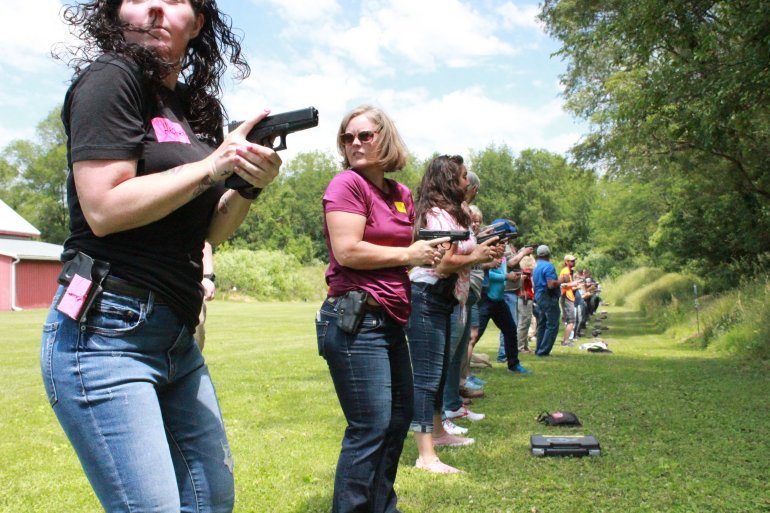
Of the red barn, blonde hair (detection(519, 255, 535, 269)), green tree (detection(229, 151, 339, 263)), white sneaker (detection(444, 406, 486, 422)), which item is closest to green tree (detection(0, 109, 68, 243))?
green tree (detection(229, 151, 339, 263))

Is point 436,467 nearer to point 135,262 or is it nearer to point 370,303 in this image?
point 370,303

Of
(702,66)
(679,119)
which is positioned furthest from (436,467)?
(702,66)

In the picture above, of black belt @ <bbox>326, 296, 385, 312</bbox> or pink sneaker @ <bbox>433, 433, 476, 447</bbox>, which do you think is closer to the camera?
black belt @ <bbox>326, 296, 385, 312</bbox>

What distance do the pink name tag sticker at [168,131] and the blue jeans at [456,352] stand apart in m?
3.50

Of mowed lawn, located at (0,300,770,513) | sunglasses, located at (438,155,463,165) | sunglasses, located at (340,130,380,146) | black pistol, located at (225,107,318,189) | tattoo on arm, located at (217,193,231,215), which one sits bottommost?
mowed lawn, located at (0,300,770,513)

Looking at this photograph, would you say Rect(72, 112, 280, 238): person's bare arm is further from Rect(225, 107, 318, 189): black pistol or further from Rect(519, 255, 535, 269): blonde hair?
Rect(519, 255, 535, 269): blonde hair

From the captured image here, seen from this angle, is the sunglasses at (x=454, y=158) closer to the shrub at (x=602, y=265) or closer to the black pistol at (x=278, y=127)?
the black pistol at (x=278, y=127)

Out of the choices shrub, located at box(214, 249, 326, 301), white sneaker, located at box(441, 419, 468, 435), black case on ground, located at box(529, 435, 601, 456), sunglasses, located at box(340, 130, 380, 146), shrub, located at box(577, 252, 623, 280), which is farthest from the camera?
shrub, located at box(577, 252, 623, 280)

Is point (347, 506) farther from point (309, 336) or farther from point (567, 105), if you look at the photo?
point (567, 105)

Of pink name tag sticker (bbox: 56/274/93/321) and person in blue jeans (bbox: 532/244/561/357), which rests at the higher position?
pink name tag sticker (bbox: 56/274/93/321)

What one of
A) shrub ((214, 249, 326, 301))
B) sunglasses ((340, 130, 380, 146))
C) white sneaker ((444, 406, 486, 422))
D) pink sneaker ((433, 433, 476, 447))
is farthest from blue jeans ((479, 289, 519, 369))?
shrub ((214, 249, 326, 301))

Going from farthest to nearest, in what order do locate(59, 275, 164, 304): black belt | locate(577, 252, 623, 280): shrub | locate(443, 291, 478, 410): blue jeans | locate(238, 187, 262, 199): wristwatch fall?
locate(577, 252, 623, 280): shrub < locate(443, 291, 478, 410): blue jeans < locate(238, 187, 262, 199): wristwatch < locate(59, 275, 164, 304): black belt

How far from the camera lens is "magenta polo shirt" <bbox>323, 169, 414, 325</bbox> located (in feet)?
11.0

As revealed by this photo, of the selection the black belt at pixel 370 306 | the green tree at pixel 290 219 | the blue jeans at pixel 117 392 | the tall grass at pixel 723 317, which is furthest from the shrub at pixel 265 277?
the blue jeans at pixel 117 392
